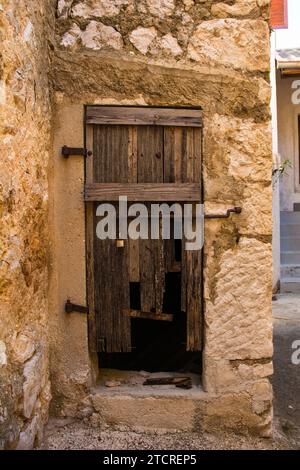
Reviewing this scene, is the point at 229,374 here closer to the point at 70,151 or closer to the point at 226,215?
the point at 226,215

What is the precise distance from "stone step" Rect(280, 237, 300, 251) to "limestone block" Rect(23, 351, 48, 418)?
6.19 m

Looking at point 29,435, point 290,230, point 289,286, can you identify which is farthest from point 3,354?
point 290,230

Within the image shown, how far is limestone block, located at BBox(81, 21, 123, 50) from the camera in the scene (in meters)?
2.40

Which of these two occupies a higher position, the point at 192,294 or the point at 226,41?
the point at 226,41

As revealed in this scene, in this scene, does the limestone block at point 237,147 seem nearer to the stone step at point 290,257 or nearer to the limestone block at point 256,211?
the limestone block at point 256,211

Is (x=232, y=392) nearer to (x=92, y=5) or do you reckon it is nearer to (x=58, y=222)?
(x=58, y=222)

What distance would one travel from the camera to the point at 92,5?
2410 millimetres

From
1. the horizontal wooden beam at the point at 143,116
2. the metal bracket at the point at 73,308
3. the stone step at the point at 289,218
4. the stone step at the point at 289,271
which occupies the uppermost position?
the horizontal wooden beam at the point at 143,116

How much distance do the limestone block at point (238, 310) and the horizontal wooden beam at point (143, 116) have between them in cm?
81

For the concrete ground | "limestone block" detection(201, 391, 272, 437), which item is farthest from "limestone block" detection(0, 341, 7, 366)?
"limestone block" detection(201, 391, 272, 437)

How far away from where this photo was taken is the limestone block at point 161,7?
95.3 inches

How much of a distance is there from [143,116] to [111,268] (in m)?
0.91

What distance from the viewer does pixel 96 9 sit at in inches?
95.0

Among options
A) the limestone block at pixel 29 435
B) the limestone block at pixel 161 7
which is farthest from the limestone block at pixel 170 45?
the limestone block at pixel 29 435
